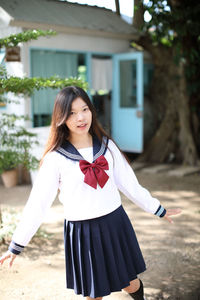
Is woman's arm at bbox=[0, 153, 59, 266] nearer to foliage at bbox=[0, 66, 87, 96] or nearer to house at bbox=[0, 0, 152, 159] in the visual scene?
foliage at bbox=[0, 66, 87, 96]

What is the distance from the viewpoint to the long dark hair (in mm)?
2258

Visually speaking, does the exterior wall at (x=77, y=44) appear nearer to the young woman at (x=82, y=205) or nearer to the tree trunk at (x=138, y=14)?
the tree trunk at (x=138, y=14)

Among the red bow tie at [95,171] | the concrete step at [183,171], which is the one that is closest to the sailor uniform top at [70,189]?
the red bow tie at [95,171]

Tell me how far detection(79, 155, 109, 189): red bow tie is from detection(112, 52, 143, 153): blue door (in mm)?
5683

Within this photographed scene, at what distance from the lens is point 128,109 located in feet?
26.9

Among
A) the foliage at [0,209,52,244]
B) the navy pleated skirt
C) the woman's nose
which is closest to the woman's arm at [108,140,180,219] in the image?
the navy pleated skirt

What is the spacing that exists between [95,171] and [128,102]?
6.27 metres

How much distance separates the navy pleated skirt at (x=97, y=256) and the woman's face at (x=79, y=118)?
535mm

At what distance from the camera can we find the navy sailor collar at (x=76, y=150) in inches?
90.4

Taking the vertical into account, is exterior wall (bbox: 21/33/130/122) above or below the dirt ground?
above

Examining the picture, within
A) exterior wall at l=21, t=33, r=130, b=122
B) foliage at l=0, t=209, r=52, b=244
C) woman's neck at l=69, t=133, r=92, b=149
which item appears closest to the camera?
woman's neck at l=69, t=133, r=92, b=149

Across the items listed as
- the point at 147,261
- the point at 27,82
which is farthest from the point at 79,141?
the point at 147,261

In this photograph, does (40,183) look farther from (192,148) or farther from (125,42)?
(125,42)

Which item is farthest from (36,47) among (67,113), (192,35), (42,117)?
(67,113)
